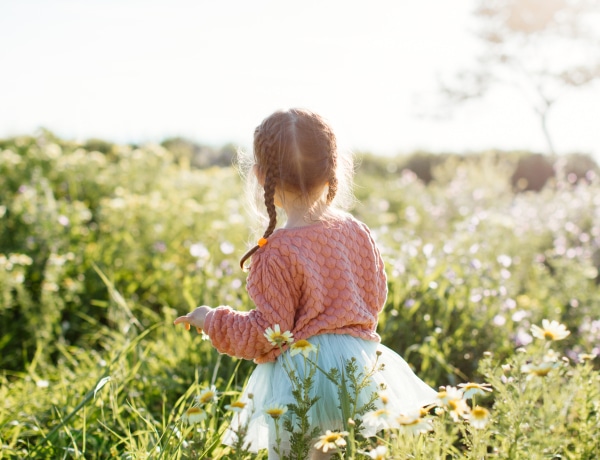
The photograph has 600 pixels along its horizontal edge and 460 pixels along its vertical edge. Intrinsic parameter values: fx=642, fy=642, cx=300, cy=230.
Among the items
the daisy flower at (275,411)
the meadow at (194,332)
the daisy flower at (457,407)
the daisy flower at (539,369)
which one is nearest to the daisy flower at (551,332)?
the meadow at (194,332)

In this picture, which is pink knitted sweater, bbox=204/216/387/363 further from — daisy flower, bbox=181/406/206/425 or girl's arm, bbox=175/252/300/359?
daisy flower, bbox=181/406/206/425

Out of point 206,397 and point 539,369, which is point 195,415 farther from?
point 539,369

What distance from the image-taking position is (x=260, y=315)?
6.18ft

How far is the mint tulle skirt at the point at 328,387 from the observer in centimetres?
189

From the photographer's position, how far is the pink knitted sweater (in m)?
1.88

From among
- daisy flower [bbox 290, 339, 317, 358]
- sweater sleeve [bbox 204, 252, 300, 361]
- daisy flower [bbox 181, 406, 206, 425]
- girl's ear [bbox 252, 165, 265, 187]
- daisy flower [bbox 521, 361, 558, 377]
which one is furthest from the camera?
girl's ear [bbox 252, 165, 265, 187]

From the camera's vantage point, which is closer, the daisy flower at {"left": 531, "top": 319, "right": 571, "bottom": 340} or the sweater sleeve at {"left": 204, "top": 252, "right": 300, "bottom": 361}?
the daisy flower at {"left": 531, "top": 319, "right": 571, "bottom": 340}

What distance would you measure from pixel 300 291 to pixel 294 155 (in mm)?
410

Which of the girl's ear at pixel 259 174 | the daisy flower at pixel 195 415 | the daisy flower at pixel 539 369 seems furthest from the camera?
the girl's ear at pixel 259 174

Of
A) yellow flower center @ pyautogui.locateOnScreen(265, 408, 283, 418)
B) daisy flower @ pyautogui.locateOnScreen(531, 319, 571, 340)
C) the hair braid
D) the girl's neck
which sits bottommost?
yellow flower center @ pyautogui.locateOnScreen(265, 408, 283, 418)

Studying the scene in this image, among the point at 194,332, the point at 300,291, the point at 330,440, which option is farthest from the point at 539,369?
the point at 194,332

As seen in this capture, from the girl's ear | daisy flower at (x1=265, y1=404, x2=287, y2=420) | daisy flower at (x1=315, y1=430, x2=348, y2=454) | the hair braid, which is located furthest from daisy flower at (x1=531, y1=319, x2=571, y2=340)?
the girl's ear

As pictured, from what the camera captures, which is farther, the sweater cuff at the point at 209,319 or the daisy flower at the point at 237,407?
the sweater cuff at the point at 209,319

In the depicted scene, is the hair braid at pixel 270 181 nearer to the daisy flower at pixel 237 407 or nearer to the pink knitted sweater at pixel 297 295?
the pink knitted sweater at pixel 297 295
